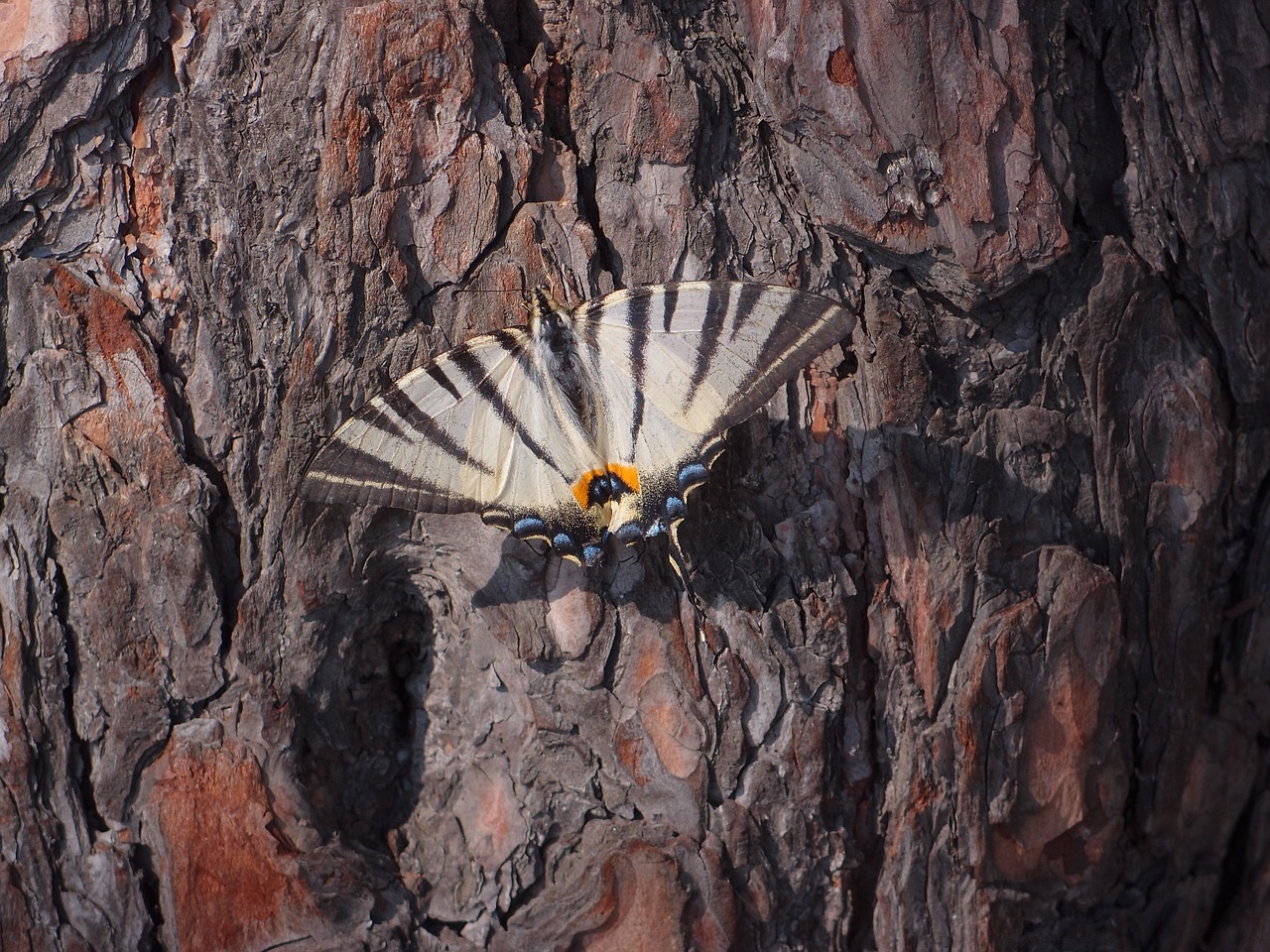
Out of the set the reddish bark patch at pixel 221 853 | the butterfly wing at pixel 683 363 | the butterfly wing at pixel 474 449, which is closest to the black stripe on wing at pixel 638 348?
the butterfly wing at pixel 683 363

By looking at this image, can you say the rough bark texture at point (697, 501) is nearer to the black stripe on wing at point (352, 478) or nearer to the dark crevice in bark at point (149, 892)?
the dark crevice in bark at point (149, 892)

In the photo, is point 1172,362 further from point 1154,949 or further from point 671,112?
point 1154,949

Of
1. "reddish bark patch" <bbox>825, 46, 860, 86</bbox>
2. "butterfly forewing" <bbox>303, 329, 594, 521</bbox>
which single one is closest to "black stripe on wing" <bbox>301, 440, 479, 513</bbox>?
"butterfly forewing" <bbox>303, 329, 594, 521</bbox>

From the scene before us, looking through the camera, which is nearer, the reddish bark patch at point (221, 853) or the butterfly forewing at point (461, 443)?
the butterfly forewing at point (461, 443)

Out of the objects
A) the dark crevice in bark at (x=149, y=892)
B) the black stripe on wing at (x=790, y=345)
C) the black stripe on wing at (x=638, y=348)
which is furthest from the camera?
the dark crevice in bark at (x=149, y=892)

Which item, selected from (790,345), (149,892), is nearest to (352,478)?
(790,345)

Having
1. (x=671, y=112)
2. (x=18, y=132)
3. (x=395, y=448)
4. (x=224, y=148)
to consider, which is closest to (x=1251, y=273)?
(x=671, y=112)

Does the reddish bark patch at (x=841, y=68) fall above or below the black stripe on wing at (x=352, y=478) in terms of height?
above
